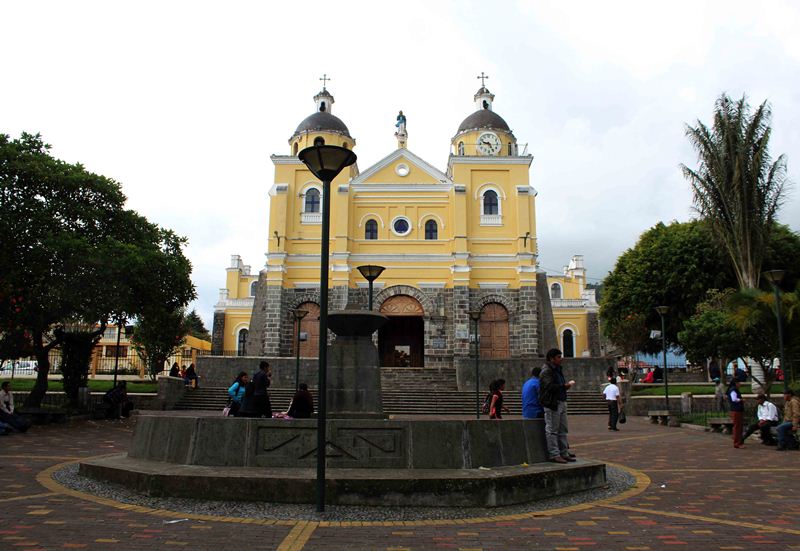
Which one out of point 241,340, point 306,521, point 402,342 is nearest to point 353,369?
point 306,521

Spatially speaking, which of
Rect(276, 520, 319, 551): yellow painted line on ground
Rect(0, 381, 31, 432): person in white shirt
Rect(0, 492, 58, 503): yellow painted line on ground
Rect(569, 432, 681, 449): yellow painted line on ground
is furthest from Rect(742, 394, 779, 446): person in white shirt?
Rect(0, 381, 31, 432): person in white shirt

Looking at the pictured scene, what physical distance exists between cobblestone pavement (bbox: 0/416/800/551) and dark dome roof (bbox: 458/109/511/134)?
28.5 metres

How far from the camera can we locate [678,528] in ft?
19.7

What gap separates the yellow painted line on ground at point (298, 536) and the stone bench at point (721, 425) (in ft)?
43.0

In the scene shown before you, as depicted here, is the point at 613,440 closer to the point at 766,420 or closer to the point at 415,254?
the point at 766,420

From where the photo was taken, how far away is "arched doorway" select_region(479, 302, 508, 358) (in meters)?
31.1

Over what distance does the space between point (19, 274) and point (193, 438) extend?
11.6 metres

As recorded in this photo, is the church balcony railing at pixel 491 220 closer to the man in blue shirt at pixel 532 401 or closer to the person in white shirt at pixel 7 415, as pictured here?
the person in white shirt at pixel 7 415

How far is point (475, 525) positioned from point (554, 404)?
2532mm

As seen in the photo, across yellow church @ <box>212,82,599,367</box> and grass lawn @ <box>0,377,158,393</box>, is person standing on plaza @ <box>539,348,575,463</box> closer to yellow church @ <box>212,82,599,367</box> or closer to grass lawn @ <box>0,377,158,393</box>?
grass lawn @ <box>0,377,158,393</box>

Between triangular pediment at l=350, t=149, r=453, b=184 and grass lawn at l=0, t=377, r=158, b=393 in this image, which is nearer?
grass lawn at l=0, t=377, r=158, b=393

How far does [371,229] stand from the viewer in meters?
33.3

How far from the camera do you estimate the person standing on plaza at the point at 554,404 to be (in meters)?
8.20

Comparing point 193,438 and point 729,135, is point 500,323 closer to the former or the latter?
point 729,135
